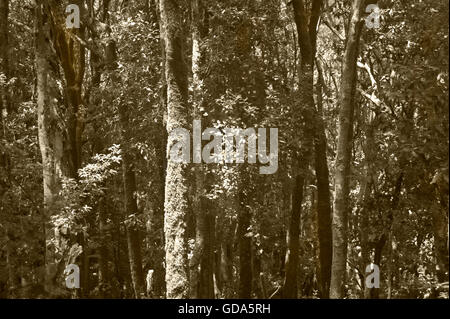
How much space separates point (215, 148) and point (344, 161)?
3.57 m

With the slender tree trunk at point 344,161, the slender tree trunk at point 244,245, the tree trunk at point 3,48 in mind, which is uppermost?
the tree trunk at point 3,48

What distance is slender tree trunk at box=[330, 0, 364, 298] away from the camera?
1559 cm

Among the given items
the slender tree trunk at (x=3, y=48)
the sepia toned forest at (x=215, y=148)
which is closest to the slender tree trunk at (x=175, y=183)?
the sepia toned forest at (x=215, y=148)

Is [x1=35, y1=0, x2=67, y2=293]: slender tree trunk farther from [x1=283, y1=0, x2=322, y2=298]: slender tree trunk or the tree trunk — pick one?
[x1=283, y1=0, x2=322, y2=298]: slender tree trunk

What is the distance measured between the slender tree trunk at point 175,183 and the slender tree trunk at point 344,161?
10.1 ft

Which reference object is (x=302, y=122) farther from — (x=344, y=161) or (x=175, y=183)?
(x=175, y=183)

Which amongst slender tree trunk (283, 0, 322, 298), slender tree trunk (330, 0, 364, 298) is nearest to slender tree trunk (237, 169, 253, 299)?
slender tree trunk (283, 0, 322, 298)

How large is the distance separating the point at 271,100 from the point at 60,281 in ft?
25.6

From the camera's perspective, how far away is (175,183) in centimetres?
1539

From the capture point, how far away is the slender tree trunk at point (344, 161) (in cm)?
1559

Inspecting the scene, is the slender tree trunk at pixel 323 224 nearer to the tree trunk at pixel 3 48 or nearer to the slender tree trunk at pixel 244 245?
the slender tree trunk at pixel 244 245

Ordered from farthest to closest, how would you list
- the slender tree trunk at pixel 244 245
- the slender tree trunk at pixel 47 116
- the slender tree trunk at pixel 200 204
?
1. the slender tree trunk at pixel 244 245
2. the slender tree trunk at pixel 200 204
3. the slender tree trunk at pixel 47 116

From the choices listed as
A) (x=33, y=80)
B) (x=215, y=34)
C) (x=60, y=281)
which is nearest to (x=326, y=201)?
(x=215, y=34)

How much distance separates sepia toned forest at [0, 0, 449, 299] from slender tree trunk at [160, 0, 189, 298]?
0.10ft
